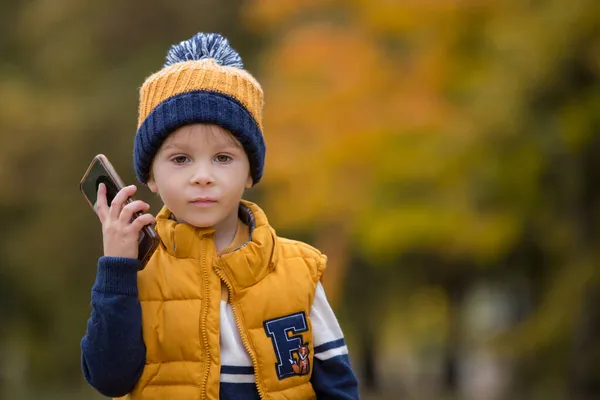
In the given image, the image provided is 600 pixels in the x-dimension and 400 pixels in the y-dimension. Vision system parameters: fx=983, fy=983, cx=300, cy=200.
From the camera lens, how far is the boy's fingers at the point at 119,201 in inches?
103

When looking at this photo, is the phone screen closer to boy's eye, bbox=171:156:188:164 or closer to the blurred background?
boy's eye, bbox=171:156:188:164

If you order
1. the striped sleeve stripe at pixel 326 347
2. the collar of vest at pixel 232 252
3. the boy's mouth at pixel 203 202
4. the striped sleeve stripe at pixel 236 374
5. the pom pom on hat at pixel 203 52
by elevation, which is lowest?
the striped sleeve stripe at pixel 236 374

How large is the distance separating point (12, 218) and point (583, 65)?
8290mm

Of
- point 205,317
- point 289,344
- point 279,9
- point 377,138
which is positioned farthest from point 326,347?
point 279,9

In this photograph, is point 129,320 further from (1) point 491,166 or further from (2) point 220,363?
(1) point 491,166

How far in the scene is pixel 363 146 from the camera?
35.5ft

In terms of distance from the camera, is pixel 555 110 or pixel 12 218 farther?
pixel 12 218

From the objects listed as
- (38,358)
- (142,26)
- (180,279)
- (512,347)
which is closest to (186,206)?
(180,279)

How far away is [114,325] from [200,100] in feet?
2.09

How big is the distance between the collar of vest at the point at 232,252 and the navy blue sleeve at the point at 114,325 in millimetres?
170

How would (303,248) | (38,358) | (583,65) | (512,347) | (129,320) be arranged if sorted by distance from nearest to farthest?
(129,320) < (303,248) < (583,65) < (512,347) < (38,358)

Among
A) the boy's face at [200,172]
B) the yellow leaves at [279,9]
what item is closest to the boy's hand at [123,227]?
the boy's face at [200,172]

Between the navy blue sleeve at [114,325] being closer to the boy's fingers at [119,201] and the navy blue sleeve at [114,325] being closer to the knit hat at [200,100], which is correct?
the boy's fingers at [119,201]

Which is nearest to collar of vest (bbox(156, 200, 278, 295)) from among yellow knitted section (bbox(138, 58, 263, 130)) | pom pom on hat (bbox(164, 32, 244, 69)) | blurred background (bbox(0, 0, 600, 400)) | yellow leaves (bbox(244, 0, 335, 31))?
yellow knitted section (bbox(138, 58, 263, 130))
